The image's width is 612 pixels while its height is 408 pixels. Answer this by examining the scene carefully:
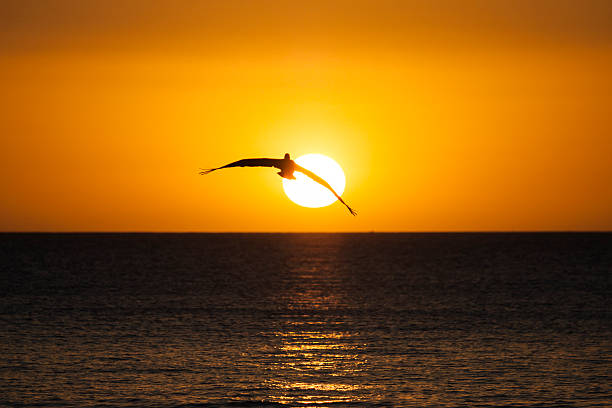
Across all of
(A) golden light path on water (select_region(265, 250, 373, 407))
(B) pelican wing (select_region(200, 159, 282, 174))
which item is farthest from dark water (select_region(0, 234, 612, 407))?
(B) pelican wing (select_region(200, 159, 282, 174))

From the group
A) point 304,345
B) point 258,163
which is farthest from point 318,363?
point 258,163

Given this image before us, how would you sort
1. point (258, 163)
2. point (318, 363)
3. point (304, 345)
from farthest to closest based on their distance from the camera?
point (304, 345) → point (318, 363) → point (258, 163)

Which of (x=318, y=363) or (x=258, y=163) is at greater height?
→ (x=258, y=163)

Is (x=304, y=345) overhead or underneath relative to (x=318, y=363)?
overhead

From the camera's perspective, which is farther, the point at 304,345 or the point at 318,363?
the point at 304,345

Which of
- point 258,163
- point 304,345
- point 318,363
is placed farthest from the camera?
point 304,345

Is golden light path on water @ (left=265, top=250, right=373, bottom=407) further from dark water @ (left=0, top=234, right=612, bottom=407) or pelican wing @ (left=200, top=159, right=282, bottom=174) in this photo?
pelican wing @ (left=200, top=159, right=282, bottom=174)

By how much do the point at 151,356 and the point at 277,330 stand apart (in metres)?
15.5

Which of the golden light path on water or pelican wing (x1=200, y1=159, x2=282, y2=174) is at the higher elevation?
pelican wing (x1=200, y1=159, x2=282, y2=174)

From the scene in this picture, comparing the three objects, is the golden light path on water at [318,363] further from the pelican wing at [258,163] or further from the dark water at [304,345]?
the pelican wing at [258,163]

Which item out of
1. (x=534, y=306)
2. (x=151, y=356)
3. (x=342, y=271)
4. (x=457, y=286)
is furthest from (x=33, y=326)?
(x=342, y=271)

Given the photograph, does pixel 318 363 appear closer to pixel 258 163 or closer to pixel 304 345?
pixel 304 345

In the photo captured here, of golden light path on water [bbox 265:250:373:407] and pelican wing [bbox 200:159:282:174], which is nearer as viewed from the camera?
pelican wing [bbox 200:159:282:174]

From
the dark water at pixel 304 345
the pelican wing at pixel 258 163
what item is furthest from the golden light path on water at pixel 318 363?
the pelican wing at pixel 258 163
